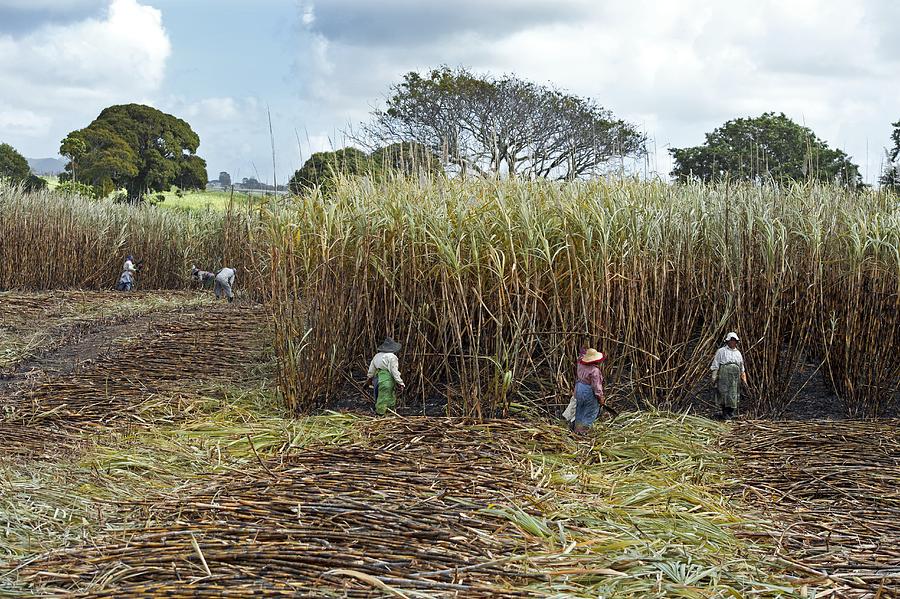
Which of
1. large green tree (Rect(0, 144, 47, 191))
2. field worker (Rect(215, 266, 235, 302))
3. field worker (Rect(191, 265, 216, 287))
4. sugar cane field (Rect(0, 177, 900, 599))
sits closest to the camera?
sugar cane field (Rect(0, 177, 900, 599))

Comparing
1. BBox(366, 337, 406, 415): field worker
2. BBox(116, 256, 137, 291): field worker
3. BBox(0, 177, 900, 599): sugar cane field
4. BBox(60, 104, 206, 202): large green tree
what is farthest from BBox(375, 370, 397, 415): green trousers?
BBox(60, 104, 206, 202): large green tree

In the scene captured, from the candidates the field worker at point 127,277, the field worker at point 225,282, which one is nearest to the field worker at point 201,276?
the field worker at point 127,277

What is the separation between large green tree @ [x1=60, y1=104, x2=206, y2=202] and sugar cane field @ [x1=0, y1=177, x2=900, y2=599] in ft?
71.3

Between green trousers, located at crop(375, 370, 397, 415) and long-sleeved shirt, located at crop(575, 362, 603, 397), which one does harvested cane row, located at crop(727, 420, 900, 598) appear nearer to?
long-sleeved shirt, located at crop(575, 362, 603, 397)

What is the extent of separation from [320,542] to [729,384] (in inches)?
134

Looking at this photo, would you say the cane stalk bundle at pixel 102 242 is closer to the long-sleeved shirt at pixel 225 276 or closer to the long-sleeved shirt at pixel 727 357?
the long-sleeved shirt at pixel 225 276

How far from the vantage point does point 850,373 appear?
19.5 ft

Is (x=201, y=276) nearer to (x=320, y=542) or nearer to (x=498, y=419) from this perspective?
(x=498, y=419)

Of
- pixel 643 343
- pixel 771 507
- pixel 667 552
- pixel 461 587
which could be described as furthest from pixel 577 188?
pixel 461 587

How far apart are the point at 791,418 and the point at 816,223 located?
142 centimetres

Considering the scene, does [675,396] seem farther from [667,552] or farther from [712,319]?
[667,552]

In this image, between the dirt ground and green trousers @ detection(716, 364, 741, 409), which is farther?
green trousers @ detection(716, 364, 741, 409)

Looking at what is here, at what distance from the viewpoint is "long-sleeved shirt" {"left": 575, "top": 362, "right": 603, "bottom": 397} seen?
5.11 m

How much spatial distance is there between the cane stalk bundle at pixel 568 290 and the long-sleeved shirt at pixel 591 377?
12.4 inches
